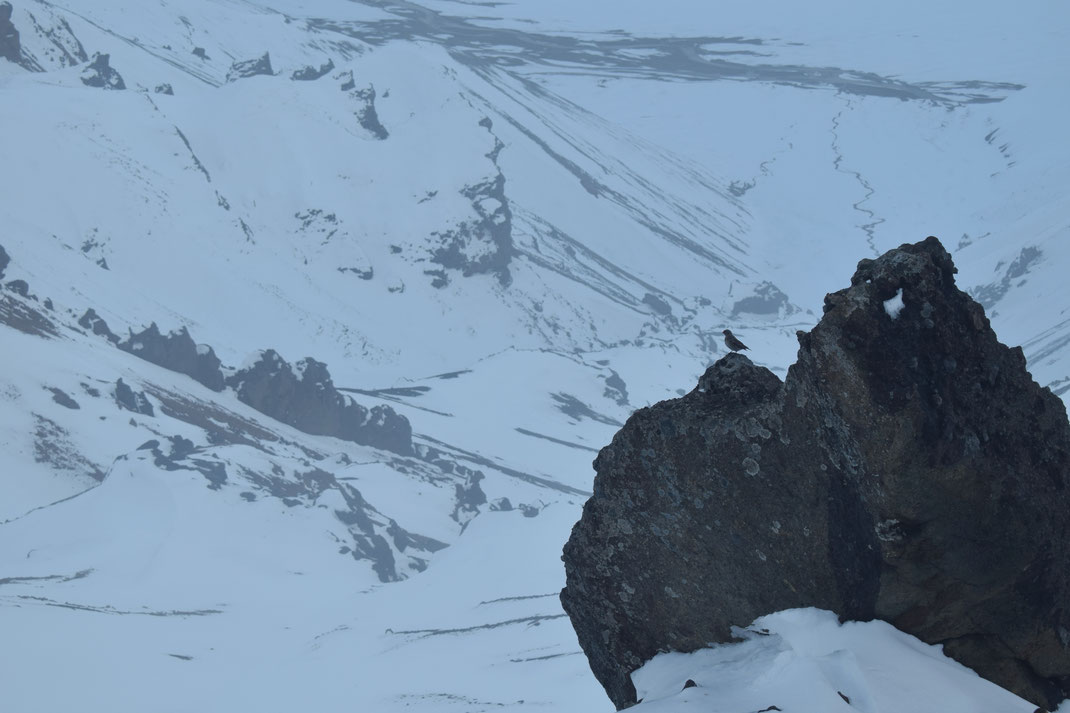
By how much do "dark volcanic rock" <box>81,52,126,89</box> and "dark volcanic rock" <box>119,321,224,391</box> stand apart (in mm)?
27566

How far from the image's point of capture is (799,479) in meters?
7.84

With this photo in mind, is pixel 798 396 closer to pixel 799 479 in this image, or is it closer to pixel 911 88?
pixel 799 479

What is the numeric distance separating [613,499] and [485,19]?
161 metres

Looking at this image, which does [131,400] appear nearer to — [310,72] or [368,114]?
[368,114]

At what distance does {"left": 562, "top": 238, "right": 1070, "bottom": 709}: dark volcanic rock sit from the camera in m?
7.26

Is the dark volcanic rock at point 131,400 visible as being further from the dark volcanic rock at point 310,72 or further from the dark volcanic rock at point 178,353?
the dark volcanic rock at point 310,72

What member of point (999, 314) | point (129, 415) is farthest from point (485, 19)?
point (129, 415)

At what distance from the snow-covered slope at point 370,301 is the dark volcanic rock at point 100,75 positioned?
0.31 m

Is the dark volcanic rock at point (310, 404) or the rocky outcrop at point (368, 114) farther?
the rocky outcrop at point (368, 114)

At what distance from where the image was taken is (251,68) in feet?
315

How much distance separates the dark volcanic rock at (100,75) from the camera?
76500 mm

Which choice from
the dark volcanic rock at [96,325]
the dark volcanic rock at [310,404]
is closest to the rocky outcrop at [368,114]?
the dark volcanic rock at [310,404]

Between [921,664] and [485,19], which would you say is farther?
[485,19]

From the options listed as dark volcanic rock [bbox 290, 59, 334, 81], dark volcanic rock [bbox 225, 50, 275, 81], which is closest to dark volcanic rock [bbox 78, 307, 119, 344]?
dark volcanic rock [bbox 225, 50, 275, 81]
